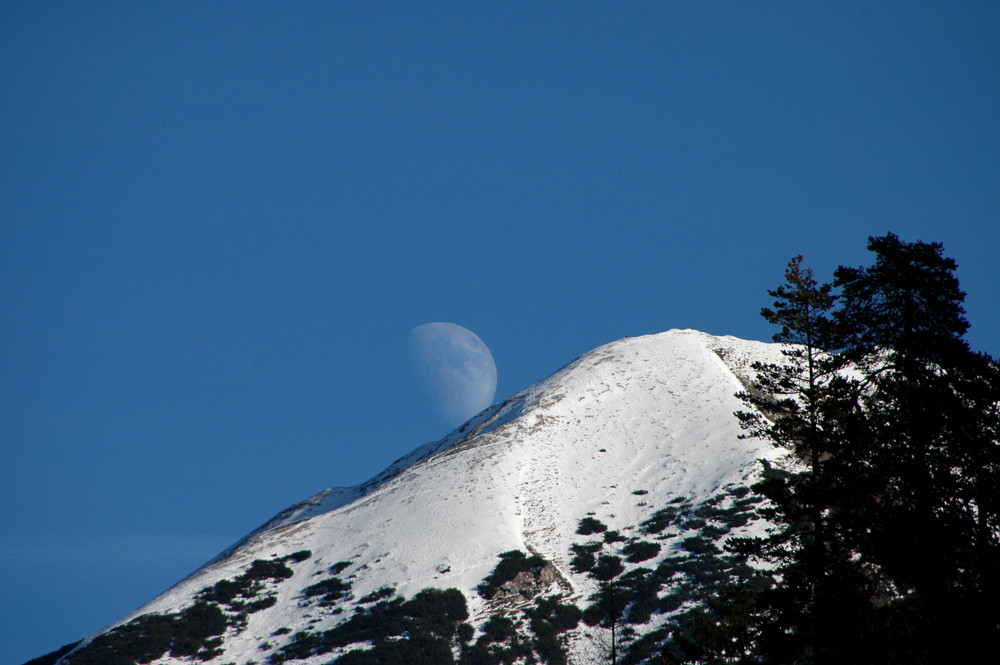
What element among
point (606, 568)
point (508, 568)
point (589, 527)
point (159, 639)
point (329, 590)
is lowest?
point (606, 568)

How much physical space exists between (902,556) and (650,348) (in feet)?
359

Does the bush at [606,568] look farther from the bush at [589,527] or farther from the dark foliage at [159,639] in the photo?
the dark foliage at [159,639]

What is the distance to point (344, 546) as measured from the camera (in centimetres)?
8519

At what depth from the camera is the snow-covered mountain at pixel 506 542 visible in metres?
64.2

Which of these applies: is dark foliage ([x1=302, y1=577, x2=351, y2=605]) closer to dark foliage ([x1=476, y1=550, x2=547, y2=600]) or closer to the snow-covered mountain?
the snow-covered mountain

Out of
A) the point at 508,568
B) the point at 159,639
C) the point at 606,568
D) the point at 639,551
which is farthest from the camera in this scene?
the point at 639,551

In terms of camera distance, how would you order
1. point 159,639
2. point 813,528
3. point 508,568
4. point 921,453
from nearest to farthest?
point 921,453, point 813,528, point 159,639, point 508,568

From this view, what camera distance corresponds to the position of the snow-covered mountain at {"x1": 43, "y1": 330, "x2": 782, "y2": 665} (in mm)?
64188

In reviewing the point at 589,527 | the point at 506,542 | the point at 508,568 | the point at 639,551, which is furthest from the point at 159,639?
the point at 639,551

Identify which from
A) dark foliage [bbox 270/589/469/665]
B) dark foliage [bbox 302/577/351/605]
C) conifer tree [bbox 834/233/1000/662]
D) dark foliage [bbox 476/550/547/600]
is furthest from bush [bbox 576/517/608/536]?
conifer tree [bbox 834/233/1000/662]

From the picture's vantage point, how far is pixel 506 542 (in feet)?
252

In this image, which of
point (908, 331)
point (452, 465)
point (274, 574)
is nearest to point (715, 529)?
point (452, 465)

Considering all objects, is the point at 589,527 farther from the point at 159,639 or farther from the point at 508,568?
the point at 159,639

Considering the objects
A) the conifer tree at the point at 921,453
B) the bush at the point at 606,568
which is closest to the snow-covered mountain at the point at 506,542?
the bush at the point at 606,568
